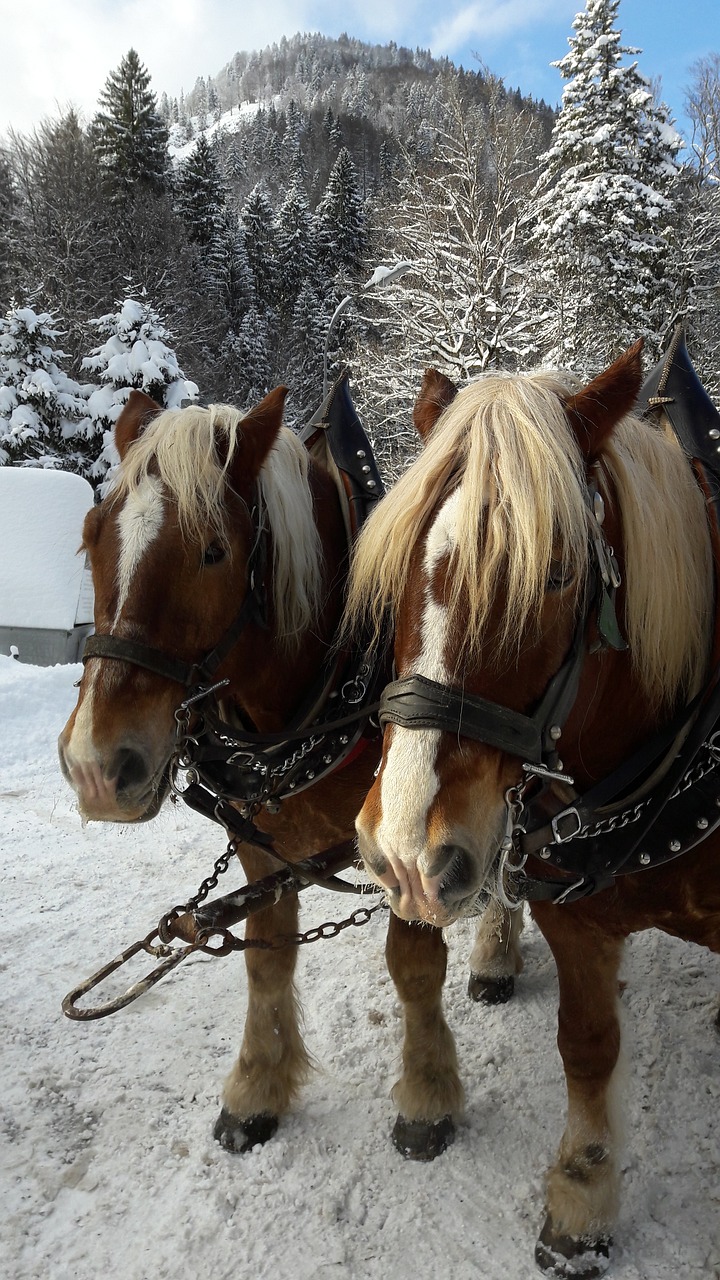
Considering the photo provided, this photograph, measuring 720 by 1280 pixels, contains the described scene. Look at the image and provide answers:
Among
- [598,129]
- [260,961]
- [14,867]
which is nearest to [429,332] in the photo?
[598,129]

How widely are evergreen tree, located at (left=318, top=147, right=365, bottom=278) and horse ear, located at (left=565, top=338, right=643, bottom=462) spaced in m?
34.5

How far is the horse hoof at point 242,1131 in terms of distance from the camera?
222 cm

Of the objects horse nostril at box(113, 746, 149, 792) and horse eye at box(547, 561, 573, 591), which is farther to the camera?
horse nostril at box(113, 746, 149, 792)

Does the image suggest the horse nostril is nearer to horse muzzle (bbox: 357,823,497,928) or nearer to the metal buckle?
horse muzzle (bbox: 357,823,497,928)

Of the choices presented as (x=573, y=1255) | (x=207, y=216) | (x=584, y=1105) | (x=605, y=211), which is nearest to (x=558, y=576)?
(x=584, y=1105)

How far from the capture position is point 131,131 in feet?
93.9

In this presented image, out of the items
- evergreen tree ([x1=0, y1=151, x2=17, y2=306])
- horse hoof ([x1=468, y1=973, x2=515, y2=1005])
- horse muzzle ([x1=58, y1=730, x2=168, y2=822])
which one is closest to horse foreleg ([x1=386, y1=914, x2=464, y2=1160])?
horse hoof ([x1=468, y1=973, x2=515, y2=1005])

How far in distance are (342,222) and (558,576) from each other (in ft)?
120

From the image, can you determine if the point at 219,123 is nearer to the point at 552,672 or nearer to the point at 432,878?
the point at 552,672

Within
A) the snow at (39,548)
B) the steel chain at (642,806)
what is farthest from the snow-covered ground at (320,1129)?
the snow at (39,548)

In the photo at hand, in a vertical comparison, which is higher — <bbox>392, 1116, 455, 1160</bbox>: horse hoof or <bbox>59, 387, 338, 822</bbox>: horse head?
<bbox>59, 387, 338, 822</bbox>: horse head

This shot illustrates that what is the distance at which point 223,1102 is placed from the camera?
2.32m

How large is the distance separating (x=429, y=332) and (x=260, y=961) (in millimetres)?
12767

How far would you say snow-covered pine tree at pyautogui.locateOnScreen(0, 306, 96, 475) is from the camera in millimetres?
15039
